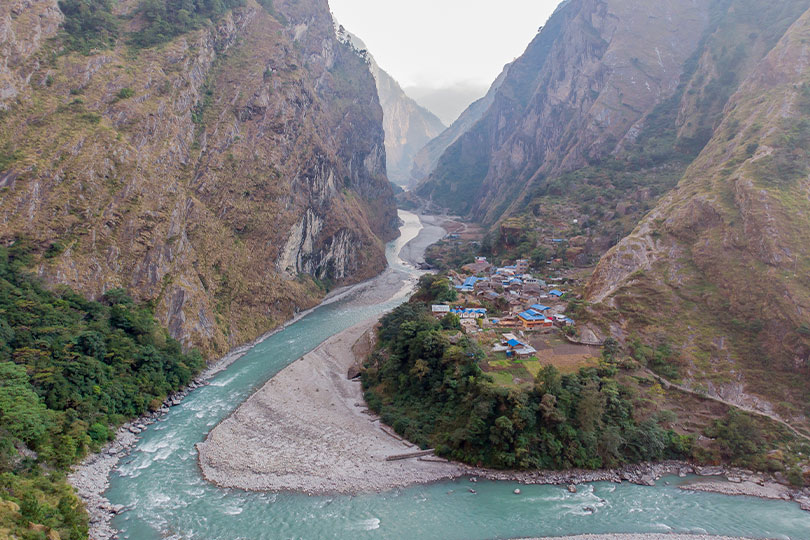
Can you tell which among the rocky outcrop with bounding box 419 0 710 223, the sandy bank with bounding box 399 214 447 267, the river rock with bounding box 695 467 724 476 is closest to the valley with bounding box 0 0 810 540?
the river rock with bounding box 695 467 724 476

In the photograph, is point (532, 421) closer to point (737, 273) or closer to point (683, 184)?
point (737, 273)

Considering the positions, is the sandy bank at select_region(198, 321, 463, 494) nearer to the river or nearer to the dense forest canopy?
the river

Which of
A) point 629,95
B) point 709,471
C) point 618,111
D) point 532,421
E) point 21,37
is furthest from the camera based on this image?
point 629,95

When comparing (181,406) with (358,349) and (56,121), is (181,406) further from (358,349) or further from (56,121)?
(56,121)

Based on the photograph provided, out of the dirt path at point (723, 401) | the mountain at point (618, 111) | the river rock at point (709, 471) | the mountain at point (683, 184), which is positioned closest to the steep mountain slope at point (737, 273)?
the mountain at point (683, 184)

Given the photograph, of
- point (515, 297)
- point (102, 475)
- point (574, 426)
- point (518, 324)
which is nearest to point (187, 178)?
point (102, 475)

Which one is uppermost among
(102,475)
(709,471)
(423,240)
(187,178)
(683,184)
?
(187,178)
